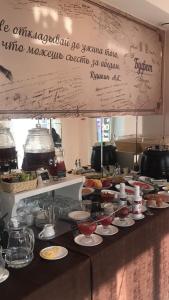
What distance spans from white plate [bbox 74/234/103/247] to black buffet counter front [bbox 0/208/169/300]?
0.05 ft

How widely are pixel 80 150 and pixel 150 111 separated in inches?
26.8

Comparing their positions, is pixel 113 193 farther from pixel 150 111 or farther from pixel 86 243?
pixel 150 111

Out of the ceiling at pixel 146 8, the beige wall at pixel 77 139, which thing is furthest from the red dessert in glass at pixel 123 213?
the ceiling at pixel 146 8

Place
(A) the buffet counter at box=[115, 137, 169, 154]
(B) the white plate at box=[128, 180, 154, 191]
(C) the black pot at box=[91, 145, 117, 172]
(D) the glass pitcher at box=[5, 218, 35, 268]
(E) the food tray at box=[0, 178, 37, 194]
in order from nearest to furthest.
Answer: (D) the glass pitcher at box=[5, 218, 35, 268]
(E) the food tray at box=[0, 178, 37, 194]
(B) the white plate at box=[128, 180, 154, 191]
(C) the black pot at box=[91, 145, 117, 172]
(A) the buffet counter at box=[115, 137, 169, 154]

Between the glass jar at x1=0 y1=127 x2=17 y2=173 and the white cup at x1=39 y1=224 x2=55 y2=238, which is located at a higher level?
the glass jar at x1=0 y1=127 x2=17 y2=173

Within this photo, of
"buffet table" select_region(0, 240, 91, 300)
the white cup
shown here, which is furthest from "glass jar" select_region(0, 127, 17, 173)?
"buffet table" select_region(0, 240, 91, 300)

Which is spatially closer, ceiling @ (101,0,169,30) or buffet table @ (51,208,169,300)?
buffet table @ (51,208,169,300)

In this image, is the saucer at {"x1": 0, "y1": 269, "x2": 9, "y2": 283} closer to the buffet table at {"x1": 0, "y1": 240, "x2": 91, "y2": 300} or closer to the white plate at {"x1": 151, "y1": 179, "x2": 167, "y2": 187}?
the buffet table at {"x1": 0, "y1": 240, "x2": 91, "y2": 300}

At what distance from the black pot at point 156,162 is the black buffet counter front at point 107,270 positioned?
1.67 ft

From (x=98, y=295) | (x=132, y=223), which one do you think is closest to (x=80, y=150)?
(x=132, y=223)

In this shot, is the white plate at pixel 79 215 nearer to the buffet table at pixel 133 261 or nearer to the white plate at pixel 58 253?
the buffet table at pixel 133 261

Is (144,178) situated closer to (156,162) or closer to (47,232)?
(156,162)

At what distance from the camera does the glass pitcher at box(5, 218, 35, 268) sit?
3.01 feet

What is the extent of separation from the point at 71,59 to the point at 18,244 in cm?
90
